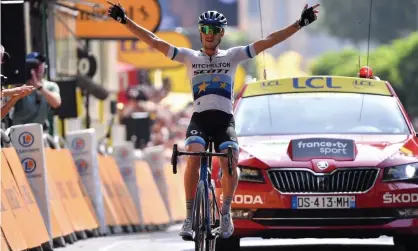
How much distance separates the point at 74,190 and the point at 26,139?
309cm

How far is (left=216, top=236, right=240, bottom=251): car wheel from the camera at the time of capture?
14531 millimetres

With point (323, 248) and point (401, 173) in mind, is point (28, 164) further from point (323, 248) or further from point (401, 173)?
point (401, 173)

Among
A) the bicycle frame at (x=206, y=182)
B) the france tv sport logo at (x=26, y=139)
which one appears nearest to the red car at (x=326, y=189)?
the bicycle frame at (x=206, y=182)

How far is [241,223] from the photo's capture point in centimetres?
1405

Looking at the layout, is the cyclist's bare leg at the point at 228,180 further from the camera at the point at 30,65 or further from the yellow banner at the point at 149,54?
the yellow banner at the point at 149,54

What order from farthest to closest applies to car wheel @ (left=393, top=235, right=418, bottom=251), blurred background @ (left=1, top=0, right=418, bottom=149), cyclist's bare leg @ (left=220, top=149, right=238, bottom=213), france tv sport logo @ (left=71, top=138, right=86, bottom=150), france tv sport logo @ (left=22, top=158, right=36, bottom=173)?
1. blurred background @ (left=1, top=0, right=418, bottom=149)
2. france tv sport logo @ (left=71, top=138, right=86, bottom=150)
3. france tv sport logo @ (left=22, top=158, right=36, bottom=173)
4. car wheel @ (left=393, top=235, right=418, bottom=251)
5. cyclist's bare leg @ (left=220, top=149, right=238, bottom=213)

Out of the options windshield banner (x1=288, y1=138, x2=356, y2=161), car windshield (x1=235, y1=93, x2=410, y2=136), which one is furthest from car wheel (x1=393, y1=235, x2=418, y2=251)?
car windshield (x1=235, y1=93, x2=410, y2=136)

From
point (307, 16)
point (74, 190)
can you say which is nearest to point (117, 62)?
point (74, 190)

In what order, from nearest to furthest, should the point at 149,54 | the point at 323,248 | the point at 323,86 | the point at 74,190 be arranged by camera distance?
1. the point at 323,86
2. the point at 323,248
3. the point at 74,190
4. the point at 149,54

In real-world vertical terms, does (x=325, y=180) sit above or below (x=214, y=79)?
below

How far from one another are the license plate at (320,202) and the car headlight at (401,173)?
0.37 metres

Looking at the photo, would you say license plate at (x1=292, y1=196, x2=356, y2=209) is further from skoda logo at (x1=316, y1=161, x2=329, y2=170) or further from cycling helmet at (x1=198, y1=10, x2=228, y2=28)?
cycling helmet at (x1=198, y1=10, x2=228, y2=28)

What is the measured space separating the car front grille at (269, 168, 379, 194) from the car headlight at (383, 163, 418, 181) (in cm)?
10

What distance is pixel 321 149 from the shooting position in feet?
46.8
